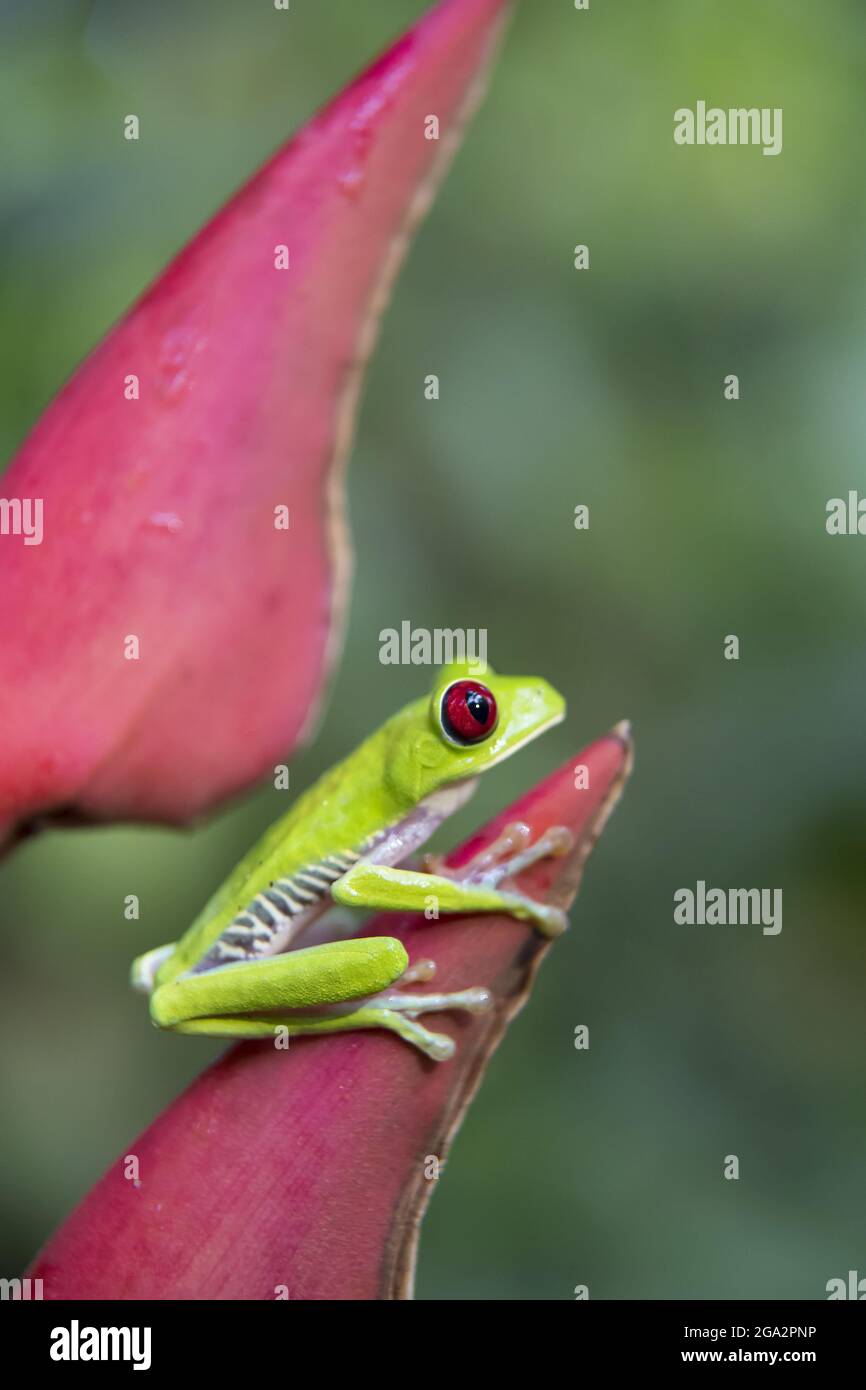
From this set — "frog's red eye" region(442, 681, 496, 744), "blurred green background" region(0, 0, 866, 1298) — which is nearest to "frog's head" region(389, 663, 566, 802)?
"frog's red eye" region(442, 681, 496, 744)

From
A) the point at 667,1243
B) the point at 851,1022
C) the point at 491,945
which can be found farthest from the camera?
the point at 851,1022

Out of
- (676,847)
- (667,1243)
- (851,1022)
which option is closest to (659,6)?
(676,847)

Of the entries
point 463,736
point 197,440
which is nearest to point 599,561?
point 463,736

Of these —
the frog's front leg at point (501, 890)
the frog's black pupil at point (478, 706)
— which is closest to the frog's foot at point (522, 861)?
the frog's front leg at point (501, 890)

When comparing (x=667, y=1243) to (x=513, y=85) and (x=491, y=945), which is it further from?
(x=513, y=85)

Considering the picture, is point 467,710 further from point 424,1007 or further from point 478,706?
point 424,1007
